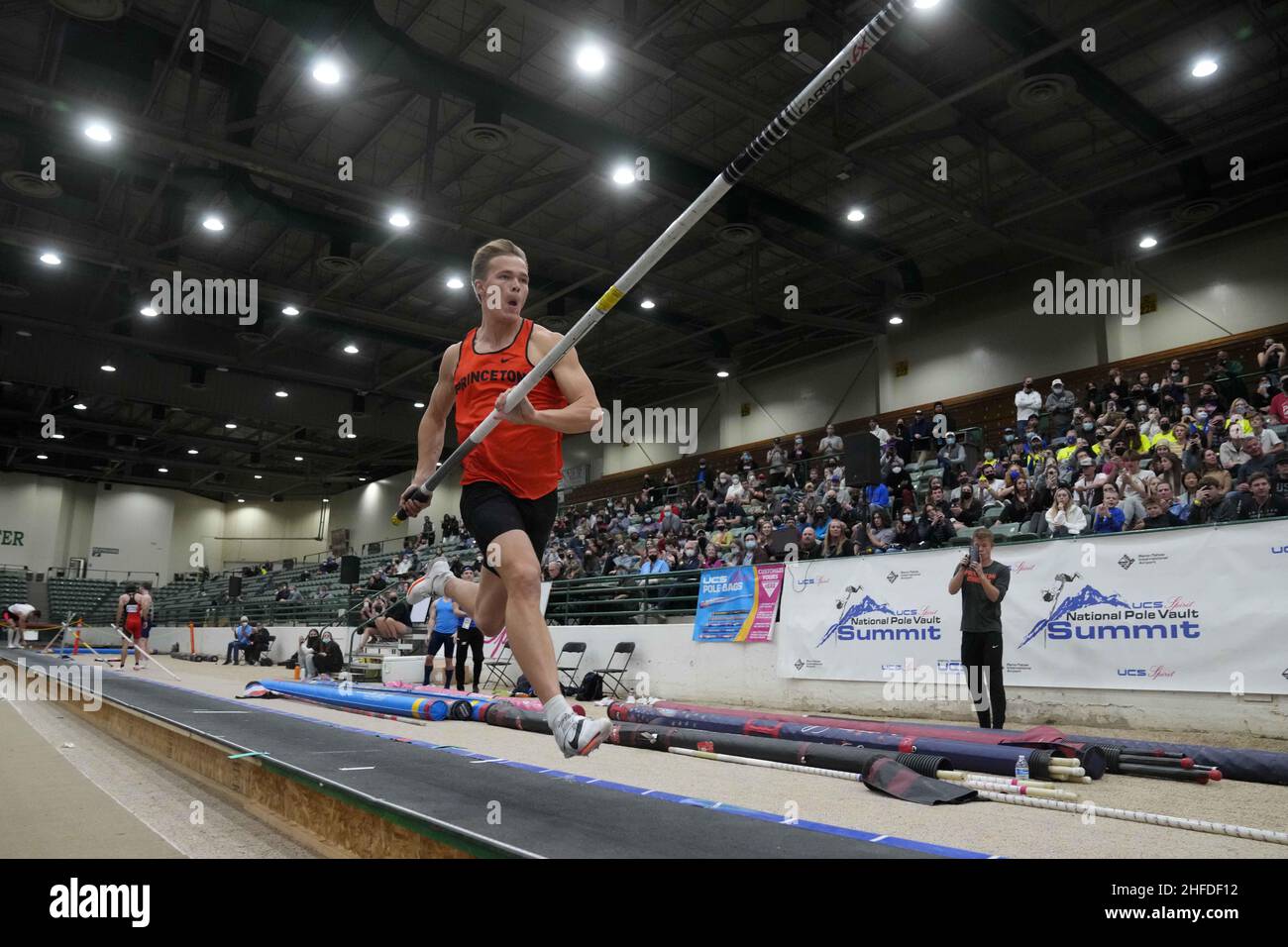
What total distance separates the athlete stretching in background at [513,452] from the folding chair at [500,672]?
443 inches

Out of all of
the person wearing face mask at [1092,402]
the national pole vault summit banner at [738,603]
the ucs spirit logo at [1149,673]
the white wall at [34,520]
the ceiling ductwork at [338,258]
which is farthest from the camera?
the white wall at [34,520]

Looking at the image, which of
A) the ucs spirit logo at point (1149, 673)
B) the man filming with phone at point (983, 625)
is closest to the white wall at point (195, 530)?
the man filming with phone at point (983, 625)

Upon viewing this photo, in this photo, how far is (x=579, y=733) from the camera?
9.21 ft

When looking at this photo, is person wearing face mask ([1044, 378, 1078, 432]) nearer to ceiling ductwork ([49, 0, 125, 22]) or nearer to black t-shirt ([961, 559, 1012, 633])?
black t-shirt ([961, 559, 1012, 633])

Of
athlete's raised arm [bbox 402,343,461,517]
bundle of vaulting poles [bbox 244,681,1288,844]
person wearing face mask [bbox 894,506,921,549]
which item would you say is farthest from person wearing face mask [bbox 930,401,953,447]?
athlete's raised arm [bbox 402,343,461,517]

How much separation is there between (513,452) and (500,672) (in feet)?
38.5

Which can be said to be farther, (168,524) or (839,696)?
(168,524)

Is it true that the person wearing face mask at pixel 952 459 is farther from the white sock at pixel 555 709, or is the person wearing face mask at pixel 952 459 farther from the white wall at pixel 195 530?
the white wall at pixel 195 530

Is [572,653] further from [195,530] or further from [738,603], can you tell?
[195,530]

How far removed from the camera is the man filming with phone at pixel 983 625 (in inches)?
248

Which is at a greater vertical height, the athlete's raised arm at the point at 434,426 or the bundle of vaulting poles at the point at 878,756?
the athlete's raised arm at the point at 434,426

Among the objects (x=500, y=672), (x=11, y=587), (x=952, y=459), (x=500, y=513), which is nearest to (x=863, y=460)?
(x=952, y=459)

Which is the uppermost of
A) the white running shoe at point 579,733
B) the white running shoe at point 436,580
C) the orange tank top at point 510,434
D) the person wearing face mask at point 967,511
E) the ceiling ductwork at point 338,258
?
the ceiling ductwork at point 338,258
